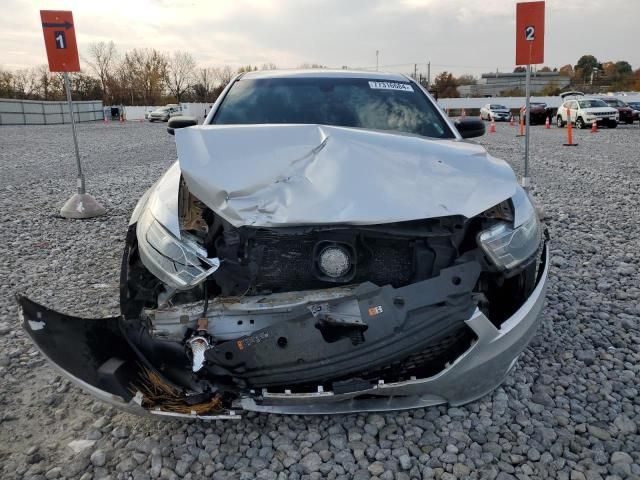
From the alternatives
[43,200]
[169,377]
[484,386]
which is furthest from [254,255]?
[43,200]

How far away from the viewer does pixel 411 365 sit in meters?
2.26

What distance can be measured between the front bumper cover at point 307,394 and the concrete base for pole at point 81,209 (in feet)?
16.1

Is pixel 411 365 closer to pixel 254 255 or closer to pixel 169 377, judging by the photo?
pixel 254 255

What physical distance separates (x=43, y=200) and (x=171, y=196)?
6.75 m

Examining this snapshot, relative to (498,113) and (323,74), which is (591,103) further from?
(323,74)

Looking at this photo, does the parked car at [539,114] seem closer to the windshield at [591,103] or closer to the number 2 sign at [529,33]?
the windshield at [591,103]

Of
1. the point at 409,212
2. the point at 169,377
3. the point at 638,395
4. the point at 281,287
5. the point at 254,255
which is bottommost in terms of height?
the point at 638,395

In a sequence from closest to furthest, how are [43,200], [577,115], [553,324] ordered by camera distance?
[553,324] < [43,200] < [577,115]

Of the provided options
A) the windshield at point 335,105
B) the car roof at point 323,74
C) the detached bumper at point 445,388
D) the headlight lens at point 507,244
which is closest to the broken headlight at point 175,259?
the detached bumper at point 445,388

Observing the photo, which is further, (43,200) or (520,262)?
(43,200)

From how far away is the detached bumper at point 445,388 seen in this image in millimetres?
2139

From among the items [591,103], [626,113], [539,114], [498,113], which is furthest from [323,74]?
[498,113]

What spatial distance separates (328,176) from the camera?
2289 mm

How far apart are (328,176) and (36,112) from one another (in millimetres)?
43126
